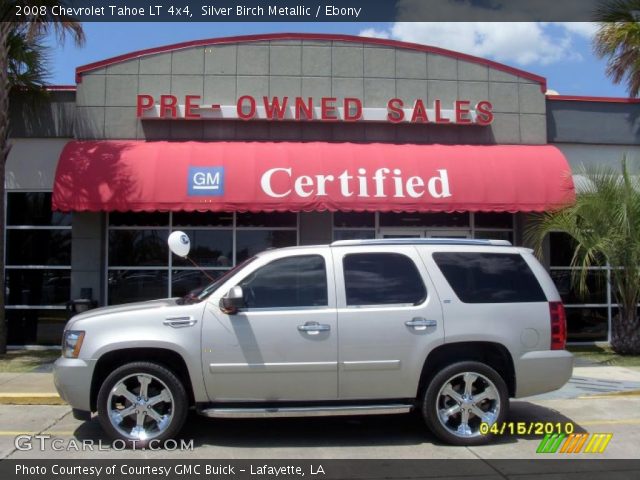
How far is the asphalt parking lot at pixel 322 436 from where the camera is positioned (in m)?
5.96

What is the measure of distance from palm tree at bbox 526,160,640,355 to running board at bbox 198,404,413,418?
6326 millimetres

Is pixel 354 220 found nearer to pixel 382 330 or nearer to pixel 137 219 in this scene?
pixel 137 219

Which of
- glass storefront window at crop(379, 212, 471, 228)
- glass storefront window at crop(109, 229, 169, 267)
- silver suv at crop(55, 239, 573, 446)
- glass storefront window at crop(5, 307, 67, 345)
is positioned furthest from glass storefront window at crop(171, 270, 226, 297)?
silver suv at crop(55, 239, 573, 446)

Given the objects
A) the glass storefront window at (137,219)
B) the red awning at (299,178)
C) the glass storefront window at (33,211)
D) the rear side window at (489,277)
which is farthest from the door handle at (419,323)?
the glass storefront window at (33,211)

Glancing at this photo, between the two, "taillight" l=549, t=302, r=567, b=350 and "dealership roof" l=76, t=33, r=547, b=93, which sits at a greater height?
"dealership roof" l=76, t=33, r=547, b=93

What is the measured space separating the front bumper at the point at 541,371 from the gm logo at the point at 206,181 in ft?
23.5

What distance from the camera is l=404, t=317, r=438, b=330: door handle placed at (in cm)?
609

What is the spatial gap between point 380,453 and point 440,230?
8.32m

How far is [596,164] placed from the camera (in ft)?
45.3

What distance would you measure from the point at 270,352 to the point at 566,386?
529cm

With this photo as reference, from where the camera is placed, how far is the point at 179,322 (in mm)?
5992

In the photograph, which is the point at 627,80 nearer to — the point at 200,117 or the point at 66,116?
the point at 200,117

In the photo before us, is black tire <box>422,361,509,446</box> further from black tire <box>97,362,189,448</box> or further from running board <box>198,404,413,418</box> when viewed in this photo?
black tire <box>97,362,189,448</box>
